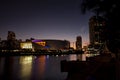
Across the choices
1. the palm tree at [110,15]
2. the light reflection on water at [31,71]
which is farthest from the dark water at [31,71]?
the palm tree at [110,15]

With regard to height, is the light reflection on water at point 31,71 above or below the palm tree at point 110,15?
below

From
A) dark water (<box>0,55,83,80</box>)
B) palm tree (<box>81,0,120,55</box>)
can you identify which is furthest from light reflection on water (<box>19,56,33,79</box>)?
palm tree (<box>81,0,120,55</box>)

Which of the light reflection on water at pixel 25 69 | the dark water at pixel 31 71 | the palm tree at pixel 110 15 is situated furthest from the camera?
the light reflection on water at pixel 25 69

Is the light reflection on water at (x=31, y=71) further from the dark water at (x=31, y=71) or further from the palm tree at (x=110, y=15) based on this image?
the palm tree at (x=110, y=15)

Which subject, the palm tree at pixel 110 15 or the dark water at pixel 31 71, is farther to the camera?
the dark water at pixel 31 71

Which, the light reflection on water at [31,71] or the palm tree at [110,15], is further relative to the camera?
the light reflection on water at [31,71]

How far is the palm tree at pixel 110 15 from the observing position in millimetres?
5875

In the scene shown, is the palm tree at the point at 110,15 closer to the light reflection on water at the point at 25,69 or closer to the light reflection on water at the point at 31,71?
the light reflection on water at the point at 31,71

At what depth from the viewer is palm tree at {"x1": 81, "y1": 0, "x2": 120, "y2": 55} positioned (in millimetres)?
5875

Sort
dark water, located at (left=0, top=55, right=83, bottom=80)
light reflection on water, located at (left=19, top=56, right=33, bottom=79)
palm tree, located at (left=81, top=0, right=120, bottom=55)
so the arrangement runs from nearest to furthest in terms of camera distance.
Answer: palm tree, located at (left=81, top=0, right=120, bottom=55) → dark water, located at (left=0, top=55, right=83, bottom=80) → light reflection on water, located at (left=19, top=56, right=33, bottom=79)

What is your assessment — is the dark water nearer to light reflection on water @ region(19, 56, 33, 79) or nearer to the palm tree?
light reflection on water @ region(19, 56, 33, 79)

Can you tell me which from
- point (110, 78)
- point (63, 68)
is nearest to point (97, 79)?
point (110, 78)

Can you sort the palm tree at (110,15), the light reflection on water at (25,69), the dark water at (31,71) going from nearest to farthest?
the palm tree at (110,15) < the dark water at (31,71) < the light reflection on water at (25,69)

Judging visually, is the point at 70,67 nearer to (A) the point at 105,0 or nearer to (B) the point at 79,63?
(B) the point at 79,63
